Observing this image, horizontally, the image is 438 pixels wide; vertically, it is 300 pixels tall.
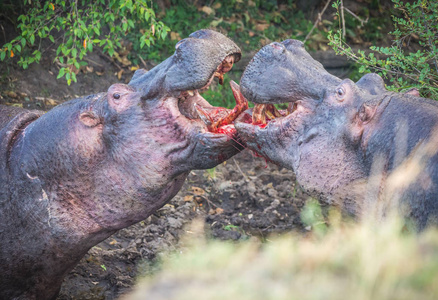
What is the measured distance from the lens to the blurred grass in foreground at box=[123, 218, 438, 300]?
1764 mm

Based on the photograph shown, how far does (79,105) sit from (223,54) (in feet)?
3.50

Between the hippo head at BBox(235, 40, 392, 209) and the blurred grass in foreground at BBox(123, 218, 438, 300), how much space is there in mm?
1276

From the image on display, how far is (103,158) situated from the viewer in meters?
3.98

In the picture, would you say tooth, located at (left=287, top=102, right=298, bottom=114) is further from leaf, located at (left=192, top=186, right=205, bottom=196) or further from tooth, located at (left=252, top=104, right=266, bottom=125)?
leaf, located at (left=192, top=186, right=205, bottom=196)

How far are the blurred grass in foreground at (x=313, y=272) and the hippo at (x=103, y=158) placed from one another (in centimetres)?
169

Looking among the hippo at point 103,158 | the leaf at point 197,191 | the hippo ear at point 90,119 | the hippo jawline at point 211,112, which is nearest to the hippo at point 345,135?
the hippo jawline at point 211,112

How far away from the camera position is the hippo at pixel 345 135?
3.14 meters

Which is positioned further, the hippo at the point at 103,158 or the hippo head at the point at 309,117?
the hippo at the point at 103,158

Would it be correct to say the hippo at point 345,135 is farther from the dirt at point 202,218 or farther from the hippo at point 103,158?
the dirt at point 202,218

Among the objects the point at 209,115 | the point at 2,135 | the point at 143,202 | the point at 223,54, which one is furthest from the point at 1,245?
the point at 223,54

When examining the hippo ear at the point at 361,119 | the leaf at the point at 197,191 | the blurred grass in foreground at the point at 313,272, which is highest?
the blurred grass in foreground at the point at 313,272

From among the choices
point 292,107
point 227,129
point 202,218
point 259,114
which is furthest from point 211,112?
point 202,218

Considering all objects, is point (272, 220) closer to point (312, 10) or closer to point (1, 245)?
point (1, 245)

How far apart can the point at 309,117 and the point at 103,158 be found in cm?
140
